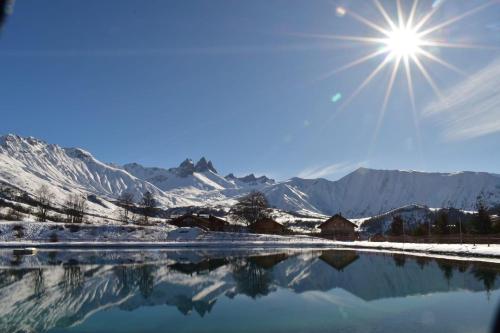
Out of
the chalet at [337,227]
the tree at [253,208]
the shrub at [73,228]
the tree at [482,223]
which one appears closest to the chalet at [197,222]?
the tree at [253,208]

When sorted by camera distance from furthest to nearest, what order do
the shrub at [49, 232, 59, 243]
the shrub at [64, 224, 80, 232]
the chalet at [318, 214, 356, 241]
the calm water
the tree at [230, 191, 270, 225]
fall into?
the tree at [230, 191, 270, 225] → the chalet at [318, 214, 356, 241] → the shrub at [64, 224, 80, 232] → the shrub at [49, 232, 59, 243] → the calm water

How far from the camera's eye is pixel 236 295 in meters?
25.9

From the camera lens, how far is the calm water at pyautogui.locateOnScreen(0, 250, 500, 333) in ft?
57.5

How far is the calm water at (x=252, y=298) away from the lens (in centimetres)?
1752

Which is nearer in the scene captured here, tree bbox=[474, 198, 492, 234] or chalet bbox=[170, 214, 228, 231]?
tree bbox=[474, 198, 492, 234]

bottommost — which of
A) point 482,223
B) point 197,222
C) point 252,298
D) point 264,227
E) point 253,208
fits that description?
point 252,298

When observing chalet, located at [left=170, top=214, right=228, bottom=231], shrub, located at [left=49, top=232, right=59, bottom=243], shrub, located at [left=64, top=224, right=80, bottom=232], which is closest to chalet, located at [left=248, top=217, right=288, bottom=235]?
chalet, located at [left=170, top=214, right=228, bottom=231]

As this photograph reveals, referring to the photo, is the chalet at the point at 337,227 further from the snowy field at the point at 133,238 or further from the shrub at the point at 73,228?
the shrub at the point at 73,228

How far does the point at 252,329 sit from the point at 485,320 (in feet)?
31.5

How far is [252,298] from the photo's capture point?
24844mm

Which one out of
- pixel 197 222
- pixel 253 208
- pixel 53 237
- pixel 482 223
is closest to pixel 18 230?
pixel 53 237

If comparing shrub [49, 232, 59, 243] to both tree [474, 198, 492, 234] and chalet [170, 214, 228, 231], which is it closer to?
chalet [170, 214, 228, 231]

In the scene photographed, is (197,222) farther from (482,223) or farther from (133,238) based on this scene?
(482,223)

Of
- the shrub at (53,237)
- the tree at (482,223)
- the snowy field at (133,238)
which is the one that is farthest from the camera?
the tree at (482,223)
